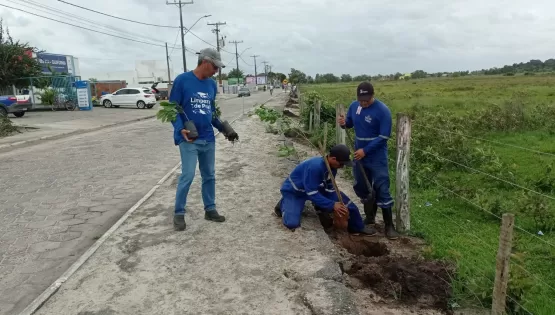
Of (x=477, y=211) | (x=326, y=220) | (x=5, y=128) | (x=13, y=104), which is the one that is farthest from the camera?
(x=13, y=104)

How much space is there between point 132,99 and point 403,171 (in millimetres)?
29031

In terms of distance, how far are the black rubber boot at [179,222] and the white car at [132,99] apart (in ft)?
90.6

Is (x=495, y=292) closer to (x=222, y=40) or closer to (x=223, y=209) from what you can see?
(x=223, y=209)

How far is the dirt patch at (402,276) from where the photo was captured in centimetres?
382

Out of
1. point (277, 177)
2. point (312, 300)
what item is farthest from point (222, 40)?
point (312, 300)

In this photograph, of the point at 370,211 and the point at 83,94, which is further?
the point at 83,94

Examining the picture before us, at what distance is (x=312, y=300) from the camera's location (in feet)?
11.1

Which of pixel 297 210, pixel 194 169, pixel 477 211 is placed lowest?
pixel 477 211

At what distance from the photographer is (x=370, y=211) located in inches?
219

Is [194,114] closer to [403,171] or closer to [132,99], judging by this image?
[403,171]

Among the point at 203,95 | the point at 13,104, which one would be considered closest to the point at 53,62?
the point at 13,104

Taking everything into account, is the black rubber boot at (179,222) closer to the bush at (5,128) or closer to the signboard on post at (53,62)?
the bush at (5,128)

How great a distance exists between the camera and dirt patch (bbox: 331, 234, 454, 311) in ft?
12.5

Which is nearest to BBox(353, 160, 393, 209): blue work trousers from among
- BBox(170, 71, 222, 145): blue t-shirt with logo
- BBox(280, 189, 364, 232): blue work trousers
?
BBox(280, 189, 364, 232): blue work trousers
